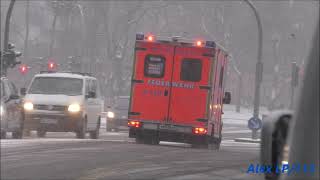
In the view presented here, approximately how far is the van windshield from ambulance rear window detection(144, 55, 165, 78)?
369 centimetres

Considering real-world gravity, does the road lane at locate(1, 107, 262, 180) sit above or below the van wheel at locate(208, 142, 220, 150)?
above

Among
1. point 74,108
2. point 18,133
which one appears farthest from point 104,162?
point 74,108

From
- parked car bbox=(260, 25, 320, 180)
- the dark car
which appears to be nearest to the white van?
the dark car

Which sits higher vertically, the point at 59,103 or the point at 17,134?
the point at 59,103

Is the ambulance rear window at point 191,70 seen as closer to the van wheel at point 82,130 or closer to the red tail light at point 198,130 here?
the red tail light at point 198,130

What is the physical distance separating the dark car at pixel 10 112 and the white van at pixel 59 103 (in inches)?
38.0

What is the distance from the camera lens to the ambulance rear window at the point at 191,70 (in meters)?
21.2

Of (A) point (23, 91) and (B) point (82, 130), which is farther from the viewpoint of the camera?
(A) point (23, 91)

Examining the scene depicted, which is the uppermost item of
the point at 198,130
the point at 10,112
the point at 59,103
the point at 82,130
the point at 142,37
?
the point at 142,37

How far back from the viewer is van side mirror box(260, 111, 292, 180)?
2.09 meters

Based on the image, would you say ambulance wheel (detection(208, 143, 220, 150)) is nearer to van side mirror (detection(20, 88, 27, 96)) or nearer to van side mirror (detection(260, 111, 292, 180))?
van side mirror (detection(20, 88, 27, 96))

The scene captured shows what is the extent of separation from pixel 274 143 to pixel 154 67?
19.3m

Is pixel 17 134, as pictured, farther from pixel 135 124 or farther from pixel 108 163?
pixel 108 163

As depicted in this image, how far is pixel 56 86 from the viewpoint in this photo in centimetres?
2472
